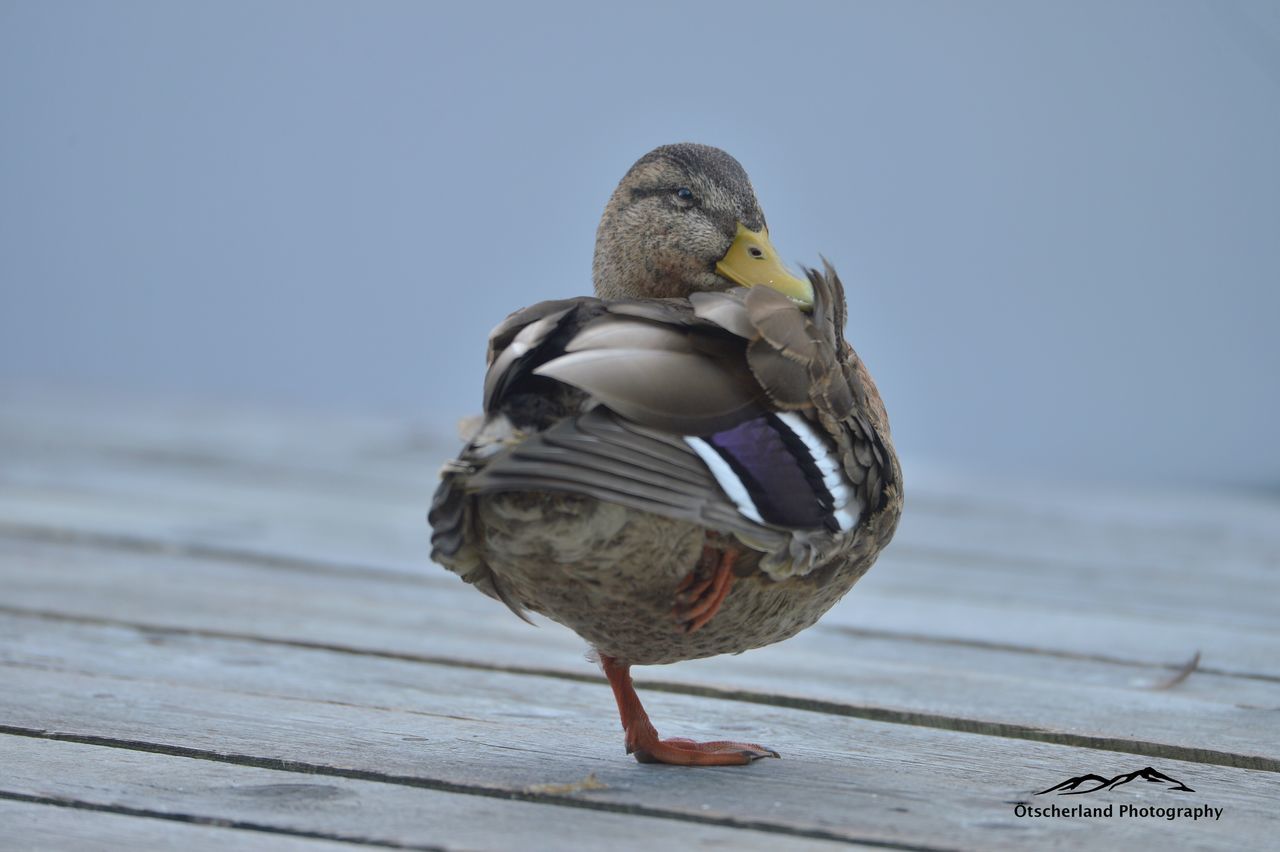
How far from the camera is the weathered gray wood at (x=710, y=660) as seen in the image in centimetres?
252

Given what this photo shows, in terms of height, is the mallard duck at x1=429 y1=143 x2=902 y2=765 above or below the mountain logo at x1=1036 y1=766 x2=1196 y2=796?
above


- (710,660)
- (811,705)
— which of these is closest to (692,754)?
(811,705)

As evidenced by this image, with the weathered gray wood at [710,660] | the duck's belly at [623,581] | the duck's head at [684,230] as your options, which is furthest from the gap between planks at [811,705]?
the duck's head at [684,230]

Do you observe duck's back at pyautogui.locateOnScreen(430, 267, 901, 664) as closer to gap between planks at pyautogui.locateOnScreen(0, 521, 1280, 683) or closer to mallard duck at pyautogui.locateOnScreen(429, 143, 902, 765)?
mallard duck at pyautogui.locateOnScreen(429, 143, 902, 765)

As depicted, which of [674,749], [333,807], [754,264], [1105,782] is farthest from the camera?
[754,264]

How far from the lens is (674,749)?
2191 mm

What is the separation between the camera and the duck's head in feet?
8.12

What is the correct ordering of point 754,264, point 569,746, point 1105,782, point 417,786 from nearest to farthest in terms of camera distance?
point 417,786 < point 1105,782 < point 569,746 < point 754,264

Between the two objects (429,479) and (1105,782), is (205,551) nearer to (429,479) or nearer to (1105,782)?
(429,479)

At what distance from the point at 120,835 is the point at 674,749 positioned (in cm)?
79

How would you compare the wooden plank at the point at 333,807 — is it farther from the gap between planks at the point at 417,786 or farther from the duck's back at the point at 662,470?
the duck's back at the point at 662,470

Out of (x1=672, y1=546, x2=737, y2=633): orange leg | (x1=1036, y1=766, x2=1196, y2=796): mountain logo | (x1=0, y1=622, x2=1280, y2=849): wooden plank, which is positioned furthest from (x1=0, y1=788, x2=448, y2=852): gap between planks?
(x1=1036, y1=766, x2=1196, y2=796): mountain logo

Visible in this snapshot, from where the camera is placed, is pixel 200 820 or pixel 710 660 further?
pixel 710 660

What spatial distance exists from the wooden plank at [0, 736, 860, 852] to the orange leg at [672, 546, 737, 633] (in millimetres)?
264
